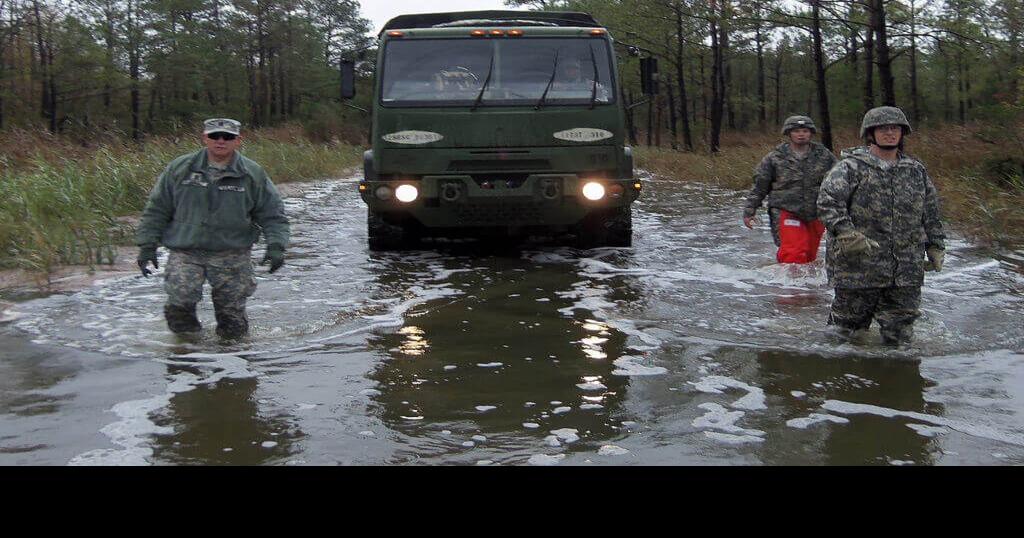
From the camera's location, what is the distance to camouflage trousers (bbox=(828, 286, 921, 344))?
235 inches

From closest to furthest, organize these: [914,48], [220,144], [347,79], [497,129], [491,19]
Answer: [220,144] → [497,129] → [347,79] → [491,19] → [914,48]

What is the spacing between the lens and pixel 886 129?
19.0 ft

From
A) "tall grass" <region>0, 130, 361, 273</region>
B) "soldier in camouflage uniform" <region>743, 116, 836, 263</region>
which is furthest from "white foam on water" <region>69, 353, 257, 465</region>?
"soldier in camouflage uniform" <region>743, 116, 836, 263</region>

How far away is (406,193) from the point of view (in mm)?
9805

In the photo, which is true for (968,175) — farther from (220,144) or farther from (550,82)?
(220,144)

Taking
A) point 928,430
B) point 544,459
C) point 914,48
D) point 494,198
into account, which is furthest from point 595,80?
point 914,48

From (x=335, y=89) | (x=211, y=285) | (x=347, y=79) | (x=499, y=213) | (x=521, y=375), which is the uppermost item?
(x=335, y=89)

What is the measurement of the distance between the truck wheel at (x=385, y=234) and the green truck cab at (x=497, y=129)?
585 mm

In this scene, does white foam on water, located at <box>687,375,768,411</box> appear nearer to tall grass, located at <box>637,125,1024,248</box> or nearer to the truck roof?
the truck roof

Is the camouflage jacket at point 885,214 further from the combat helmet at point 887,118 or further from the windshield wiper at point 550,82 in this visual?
the windshield wiper at point 550,82

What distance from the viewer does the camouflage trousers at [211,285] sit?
6.17 metres

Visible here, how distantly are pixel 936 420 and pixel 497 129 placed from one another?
6079 millimetres

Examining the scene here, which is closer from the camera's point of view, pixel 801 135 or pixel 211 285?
pixel 211 285

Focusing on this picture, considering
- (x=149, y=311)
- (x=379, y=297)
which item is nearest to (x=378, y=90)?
(x=379, y=297)
